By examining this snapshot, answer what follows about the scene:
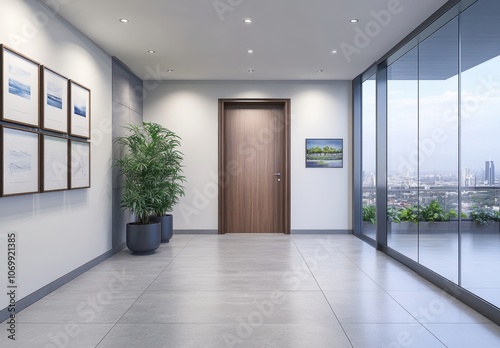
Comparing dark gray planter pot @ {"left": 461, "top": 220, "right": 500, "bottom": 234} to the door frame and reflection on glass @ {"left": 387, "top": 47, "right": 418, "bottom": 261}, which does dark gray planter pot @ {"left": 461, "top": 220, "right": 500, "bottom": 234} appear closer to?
reflection on glass @ {"left": 387, "top": 47, "right": 418, "bottom": 261}

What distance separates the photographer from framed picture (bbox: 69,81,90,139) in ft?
13.7

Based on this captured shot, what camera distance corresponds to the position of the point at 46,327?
113 inches

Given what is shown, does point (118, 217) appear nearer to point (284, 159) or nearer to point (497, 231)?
point (284, 159)

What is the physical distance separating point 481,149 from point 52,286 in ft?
14.6

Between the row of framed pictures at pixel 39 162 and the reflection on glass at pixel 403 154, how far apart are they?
4.16 m

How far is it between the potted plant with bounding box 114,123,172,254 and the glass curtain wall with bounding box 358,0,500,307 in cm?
353

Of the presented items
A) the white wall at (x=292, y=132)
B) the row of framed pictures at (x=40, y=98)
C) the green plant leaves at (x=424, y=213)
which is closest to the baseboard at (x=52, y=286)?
the row of framed pictures at (x=40, y=98)

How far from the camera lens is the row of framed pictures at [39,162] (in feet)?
9.92

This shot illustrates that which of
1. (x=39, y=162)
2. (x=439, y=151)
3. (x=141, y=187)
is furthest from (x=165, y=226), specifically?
(x=439, y=151)

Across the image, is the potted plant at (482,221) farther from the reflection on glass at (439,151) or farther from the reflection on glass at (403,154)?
the reflection on glass at (403,154)

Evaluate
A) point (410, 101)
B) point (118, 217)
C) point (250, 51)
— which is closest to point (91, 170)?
point (118, 217)

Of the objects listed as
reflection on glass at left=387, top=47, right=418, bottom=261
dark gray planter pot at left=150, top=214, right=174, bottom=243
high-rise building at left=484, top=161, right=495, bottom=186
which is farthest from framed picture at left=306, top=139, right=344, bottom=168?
high-rise building at left=484, top=161, right=495, bottom=186

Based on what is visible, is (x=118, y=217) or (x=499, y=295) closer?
(x=499, y=295)

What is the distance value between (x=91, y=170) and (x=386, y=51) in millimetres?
4468
